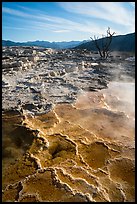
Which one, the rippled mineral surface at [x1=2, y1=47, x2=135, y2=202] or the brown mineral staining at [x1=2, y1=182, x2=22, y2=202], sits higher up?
the rippled mineral surface at [x1=2, y1=47, x2=135, y2=202]

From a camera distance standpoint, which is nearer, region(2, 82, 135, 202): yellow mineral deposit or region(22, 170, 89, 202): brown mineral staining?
region(22, 170, 89, 202): brown mineral staining

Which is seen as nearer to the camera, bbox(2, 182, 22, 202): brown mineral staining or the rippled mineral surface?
bbox(2, 182, 22, 202): brown mineral staining

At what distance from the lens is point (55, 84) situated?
32.7ft

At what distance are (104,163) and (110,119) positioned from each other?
1.92 m

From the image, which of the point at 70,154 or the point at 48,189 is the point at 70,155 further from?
the point at 48,189

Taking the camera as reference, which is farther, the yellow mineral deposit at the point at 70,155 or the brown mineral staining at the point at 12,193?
the yellow mineral deposit at the point at 70,155

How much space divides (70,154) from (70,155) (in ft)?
0.12

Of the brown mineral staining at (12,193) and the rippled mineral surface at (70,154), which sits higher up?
the rippled mineral surface at (70,154)

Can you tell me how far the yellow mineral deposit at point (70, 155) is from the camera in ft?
13.1

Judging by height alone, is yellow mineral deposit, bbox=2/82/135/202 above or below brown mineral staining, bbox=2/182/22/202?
above

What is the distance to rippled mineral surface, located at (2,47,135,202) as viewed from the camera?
Result: 3.99 meters

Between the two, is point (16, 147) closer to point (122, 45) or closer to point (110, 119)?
A: point (110, 119)

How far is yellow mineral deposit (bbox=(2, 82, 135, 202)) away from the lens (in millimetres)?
3994

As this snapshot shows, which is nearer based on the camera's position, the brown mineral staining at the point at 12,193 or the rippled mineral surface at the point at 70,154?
the brown mineral staining at the point at 12,193
